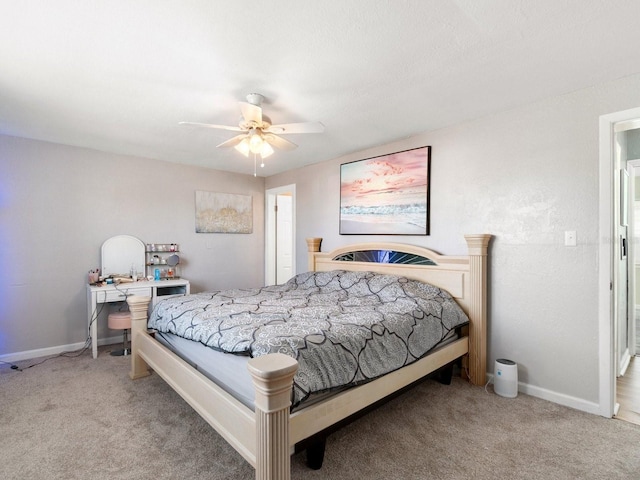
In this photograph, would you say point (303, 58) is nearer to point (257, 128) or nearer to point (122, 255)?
point (257, 128)

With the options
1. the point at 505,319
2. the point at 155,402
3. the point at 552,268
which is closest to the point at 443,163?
the point at 552,268

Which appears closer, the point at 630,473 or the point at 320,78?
the point at 630,473

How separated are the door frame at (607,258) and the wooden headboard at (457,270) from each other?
0.75 m

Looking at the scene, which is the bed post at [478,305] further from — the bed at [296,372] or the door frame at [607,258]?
the door frame at [607,258]

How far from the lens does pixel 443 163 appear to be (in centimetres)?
313

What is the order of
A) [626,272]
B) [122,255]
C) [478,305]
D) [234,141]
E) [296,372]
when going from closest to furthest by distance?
[296,372] → [234,141] → [478,305] → [626,272] → [122,255]

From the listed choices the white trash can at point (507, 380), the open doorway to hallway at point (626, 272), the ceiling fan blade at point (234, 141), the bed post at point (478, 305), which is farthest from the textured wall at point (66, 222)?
the open doorway to hallway at point (626, 272)

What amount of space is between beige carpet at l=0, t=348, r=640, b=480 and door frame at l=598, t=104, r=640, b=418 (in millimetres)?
212

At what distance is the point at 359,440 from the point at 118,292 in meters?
3.05

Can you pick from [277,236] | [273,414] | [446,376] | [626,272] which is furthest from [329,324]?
[277,236]

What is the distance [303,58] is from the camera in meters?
1.93

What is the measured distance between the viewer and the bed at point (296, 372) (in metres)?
1.29

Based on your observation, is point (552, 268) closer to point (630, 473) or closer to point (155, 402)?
point (630, 473)

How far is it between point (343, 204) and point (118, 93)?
2536 millimetres
